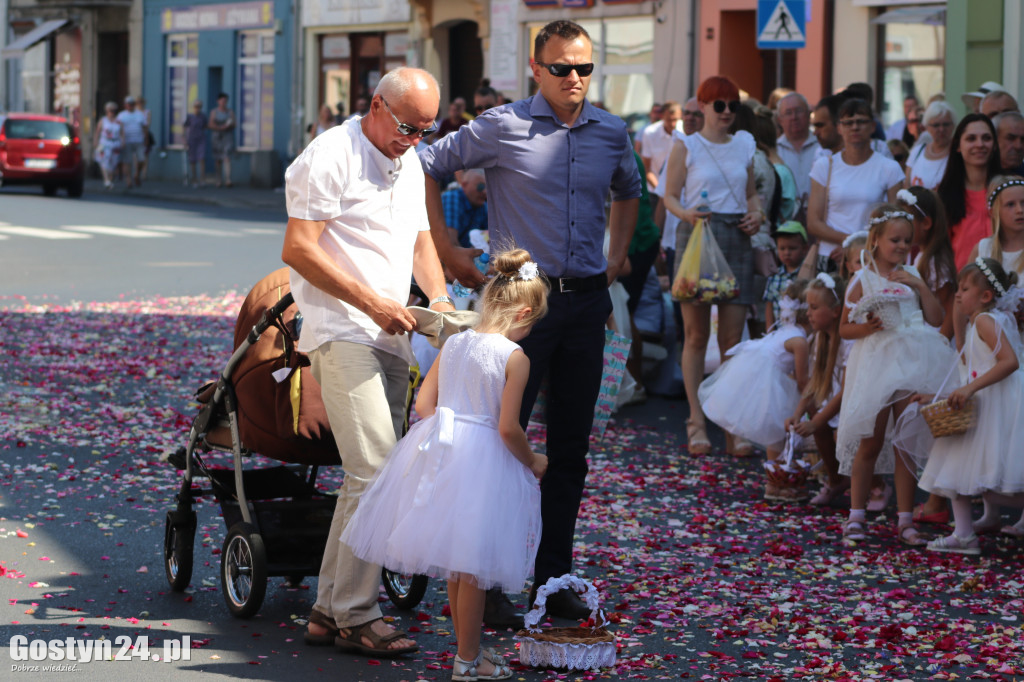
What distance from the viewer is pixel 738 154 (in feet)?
A: 31.2

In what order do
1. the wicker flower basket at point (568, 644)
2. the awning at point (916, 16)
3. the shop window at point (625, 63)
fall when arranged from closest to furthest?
the wicker flower basket at point (568, 644) < the awning at point (916, 16) < the shop window at point (625, 63)

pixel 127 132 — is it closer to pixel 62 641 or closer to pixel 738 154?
pixel 738 154

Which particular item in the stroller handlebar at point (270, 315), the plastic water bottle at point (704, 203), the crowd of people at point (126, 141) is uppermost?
the crowd of people at point (126, 141)

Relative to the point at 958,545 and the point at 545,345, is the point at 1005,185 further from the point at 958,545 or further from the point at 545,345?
the point at 545,345

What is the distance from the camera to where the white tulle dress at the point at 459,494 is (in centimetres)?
518

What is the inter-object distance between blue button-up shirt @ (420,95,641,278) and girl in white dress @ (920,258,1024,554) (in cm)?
225

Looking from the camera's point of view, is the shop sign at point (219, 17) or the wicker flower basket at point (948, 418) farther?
the shop sign at point (219, 17)

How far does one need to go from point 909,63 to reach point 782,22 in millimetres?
9726

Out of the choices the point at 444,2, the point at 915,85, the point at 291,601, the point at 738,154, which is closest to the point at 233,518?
the point at 291,601

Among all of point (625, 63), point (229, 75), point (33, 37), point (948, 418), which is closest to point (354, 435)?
point (948, 418)

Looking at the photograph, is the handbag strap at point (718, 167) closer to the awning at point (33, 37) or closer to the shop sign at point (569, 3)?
the shop sign at point (569, 3)

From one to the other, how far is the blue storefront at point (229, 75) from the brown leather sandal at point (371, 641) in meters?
33.9

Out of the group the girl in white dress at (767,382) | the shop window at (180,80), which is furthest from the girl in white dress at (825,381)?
the shop window at (180,80)

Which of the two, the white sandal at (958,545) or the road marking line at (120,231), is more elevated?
the road marking line at (120,231)
